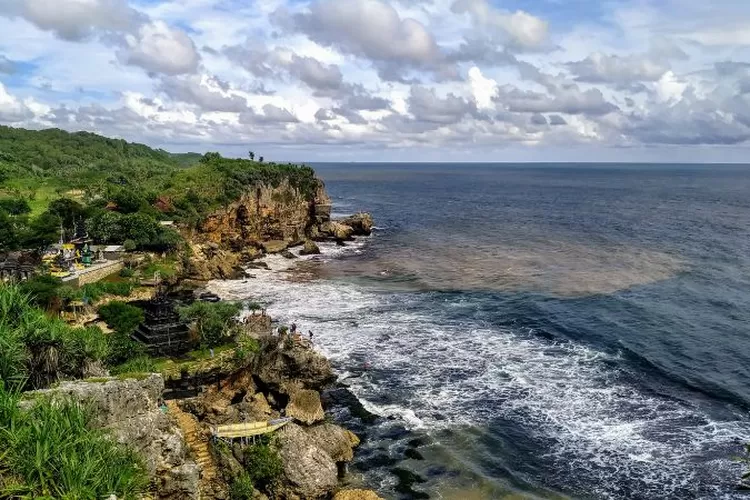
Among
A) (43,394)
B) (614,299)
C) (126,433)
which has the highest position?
(43,394)

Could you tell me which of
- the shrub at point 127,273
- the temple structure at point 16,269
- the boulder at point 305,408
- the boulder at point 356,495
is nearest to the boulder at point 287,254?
the shrub at point 127,273

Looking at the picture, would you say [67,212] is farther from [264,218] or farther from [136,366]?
[136,366]

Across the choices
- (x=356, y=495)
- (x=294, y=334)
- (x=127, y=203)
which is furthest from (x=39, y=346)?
(x=127, y=203)

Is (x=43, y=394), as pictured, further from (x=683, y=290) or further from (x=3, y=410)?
(x=683, y=290)

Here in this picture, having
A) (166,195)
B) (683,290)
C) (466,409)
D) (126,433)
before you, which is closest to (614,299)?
(683,290)

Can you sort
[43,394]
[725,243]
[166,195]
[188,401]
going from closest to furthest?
[43,394] → [188,401] → [166,195] → [725,243]

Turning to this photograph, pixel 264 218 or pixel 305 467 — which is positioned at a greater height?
pixel 264 218

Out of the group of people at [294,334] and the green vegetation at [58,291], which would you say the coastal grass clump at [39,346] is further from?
the group of people at [294,334]
